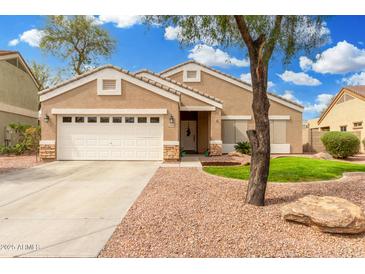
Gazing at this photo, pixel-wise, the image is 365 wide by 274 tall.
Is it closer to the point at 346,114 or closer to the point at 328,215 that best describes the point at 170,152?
the point at 328,215

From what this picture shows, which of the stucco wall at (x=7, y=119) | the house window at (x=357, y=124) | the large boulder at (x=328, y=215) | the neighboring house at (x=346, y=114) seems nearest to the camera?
the large boulder at (x=328, y=215)

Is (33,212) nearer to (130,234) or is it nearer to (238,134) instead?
(130,234)

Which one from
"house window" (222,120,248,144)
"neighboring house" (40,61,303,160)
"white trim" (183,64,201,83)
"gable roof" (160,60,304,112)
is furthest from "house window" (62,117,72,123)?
"house window" (222,120,248,144)

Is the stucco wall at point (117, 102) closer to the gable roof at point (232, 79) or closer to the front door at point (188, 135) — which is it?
the front door at point (188, 135)

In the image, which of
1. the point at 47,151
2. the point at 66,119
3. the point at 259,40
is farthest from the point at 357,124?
the point at 47,151

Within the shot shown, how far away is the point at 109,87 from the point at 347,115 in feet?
65.8

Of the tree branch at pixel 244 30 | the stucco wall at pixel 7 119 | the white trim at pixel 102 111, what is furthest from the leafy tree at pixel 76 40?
the tree branch at pixel 244 30

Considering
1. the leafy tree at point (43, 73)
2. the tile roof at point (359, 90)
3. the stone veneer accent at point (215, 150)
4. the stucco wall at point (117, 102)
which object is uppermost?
the leafy tree at point (43, 73)

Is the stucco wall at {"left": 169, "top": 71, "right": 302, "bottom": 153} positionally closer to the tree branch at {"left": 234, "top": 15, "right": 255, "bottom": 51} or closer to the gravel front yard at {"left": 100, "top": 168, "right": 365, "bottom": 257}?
the gravel front yard at {"left": 100, "top": 168, "right": 365, "bottom": 257}

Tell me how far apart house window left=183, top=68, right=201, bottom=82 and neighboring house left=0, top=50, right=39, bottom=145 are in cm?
1340

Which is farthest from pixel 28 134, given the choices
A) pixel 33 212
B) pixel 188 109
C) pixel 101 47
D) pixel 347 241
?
pixel 347 241

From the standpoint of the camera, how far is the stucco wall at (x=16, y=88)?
19.1 metres

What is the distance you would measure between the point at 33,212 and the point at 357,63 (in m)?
15.0

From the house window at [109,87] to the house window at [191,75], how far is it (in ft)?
24.2
